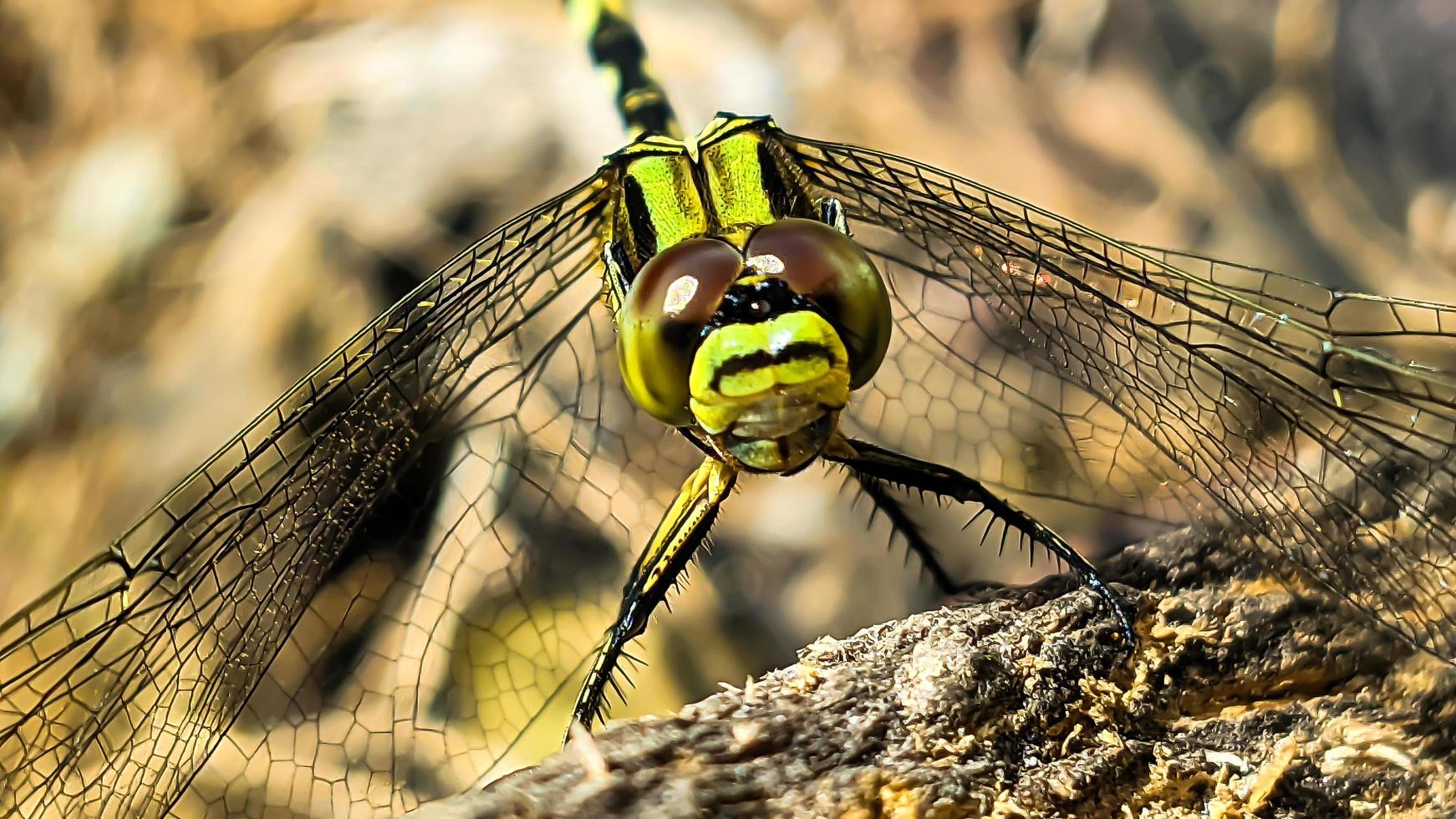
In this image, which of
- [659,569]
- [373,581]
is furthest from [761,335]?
[373,581]

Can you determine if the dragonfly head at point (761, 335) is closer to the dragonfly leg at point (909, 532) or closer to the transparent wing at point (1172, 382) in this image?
the transparent wing at point (1172, 382)

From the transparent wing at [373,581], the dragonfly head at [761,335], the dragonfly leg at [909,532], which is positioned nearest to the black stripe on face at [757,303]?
the dragonfly head at [761,335]

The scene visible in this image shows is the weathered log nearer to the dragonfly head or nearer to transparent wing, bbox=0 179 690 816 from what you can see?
the dragonfly head

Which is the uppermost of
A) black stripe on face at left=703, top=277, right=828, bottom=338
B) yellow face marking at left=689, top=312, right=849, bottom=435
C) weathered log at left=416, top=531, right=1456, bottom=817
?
black stripe on face at left=703, top=277, right=828, bottom=338

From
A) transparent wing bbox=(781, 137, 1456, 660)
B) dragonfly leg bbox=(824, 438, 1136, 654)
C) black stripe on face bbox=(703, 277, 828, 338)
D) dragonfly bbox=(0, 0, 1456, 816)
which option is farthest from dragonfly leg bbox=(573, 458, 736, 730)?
transparent wing bbox=(781, 137, 1456, 660)

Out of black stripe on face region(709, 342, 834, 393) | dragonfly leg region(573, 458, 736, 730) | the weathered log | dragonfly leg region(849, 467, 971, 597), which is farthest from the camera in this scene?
dragonfly leg region(849, 467, 971, 597)

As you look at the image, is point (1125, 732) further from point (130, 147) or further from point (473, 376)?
point (130, 147)

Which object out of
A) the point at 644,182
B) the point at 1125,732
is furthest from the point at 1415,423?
the point at 644,182
